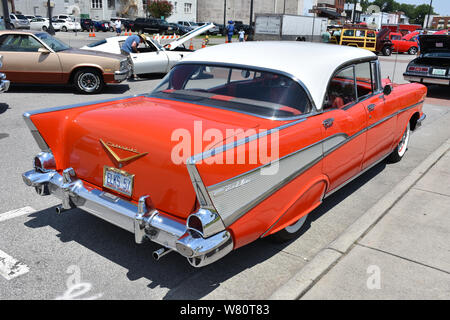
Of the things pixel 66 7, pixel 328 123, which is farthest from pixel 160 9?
pixel 328 123

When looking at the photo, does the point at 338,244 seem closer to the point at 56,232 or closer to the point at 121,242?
the point at 121,242

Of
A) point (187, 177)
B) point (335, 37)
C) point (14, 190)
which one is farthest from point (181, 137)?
point (335, 37)

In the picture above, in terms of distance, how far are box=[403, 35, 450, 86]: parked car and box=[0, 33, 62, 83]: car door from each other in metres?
10.4

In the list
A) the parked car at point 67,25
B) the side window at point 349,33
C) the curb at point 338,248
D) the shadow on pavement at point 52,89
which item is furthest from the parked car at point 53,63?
the parked car at point 67,25

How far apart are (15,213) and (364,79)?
4.14 metres

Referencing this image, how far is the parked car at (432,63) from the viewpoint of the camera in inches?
481

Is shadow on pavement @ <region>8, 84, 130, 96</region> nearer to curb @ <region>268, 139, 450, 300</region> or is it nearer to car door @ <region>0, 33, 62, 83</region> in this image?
car door @ <region>0, 33, 62, 83</region>

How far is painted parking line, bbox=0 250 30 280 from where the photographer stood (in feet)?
10.8

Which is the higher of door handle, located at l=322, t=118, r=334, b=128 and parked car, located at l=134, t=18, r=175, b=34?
parked car, located at l=134, t=18, r=175, b=34

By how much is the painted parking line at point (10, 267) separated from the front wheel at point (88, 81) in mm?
8217

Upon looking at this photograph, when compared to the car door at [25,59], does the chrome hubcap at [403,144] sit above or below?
below

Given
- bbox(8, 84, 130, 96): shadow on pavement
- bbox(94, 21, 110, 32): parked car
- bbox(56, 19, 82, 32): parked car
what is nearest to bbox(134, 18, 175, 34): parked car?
bbox(56, 19, 82, 32): parked car

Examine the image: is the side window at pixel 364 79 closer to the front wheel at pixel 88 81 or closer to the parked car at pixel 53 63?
the parked car at pixel 53 63

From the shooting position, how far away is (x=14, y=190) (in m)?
4.93
